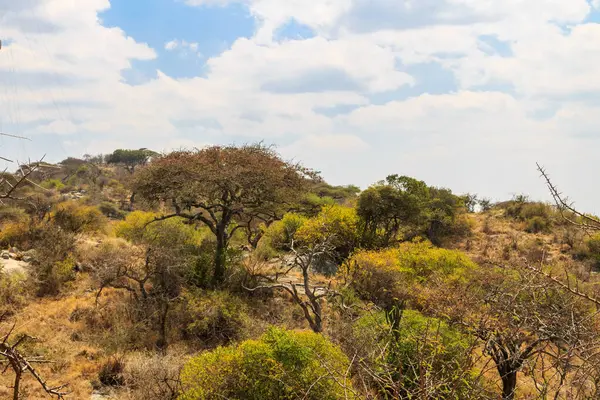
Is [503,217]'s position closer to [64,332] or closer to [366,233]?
[366,233]

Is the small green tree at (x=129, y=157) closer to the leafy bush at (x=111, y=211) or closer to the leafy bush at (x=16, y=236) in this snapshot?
the leafy bush at (x=111, y=211)

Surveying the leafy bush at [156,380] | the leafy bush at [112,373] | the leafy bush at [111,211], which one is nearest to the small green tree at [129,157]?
the leafy bush at [111,211]

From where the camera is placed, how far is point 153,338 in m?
12.1

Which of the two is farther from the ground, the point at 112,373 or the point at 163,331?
the point at 163,331

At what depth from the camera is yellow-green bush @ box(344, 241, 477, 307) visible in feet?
51.4

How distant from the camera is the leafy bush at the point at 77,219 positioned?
21.5 metres

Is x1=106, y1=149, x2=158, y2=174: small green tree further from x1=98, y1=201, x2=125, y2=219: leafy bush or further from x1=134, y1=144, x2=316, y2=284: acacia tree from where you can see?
x1=134, y1=144, x2=316, y2=284: acacia tree

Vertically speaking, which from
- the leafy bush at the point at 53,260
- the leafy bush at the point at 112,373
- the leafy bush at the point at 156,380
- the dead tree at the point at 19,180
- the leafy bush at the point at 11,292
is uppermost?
the dead tree at the point at 19,180

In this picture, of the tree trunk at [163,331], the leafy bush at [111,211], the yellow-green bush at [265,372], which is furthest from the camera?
the leafy bush at [111,211]

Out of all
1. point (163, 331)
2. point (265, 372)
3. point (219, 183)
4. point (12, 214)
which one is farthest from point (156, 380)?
point (12, 214)

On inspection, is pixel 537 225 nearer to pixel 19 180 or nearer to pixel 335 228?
pixel 335 228

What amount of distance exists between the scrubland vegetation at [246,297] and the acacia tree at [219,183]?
0.07 meters

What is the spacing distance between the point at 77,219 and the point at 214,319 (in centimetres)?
1330

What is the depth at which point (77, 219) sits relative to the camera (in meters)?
22.1
